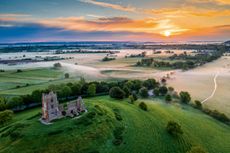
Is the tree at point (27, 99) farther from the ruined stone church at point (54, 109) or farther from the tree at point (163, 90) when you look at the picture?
the tree at point (163, 90)

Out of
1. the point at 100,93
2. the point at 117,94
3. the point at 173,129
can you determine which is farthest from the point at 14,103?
the point at 173,129

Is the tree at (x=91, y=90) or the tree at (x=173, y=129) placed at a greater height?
the tree at (x=91, y=90)

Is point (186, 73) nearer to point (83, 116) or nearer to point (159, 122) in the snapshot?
point (159, 122)

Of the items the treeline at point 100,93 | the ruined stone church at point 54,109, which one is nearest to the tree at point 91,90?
the treeline at point 100,93

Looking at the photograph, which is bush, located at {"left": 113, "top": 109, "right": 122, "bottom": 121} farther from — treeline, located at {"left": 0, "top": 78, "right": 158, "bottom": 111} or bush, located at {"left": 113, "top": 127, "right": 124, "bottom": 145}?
treeline, located at {"left": 0, "top": 78, "right": 158, "bottom": 111}

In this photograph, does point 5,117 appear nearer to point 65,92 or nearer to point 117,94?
point 65,92

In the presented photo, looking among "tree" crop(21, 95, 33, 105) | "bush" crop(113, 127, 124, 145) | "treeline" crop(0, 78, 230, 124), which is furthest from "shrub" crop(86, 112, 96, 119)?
"tree" crop(21, 95, 33, 105)
